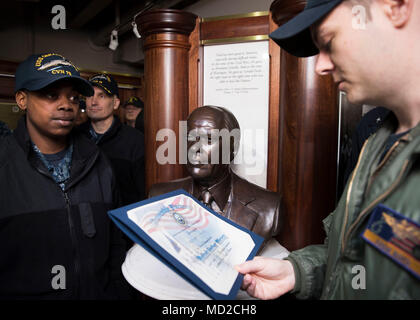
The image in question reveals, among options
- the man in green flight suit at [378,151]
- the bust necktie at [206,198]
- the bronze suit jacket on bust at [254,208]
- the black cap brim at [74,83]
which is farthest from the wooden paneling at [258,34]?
the man in green flight suit at [378,151]

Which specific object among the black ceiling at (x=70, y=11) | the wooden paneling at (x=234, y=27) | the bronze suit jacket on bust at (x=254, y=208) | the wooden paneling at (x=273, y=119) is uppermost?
the black ceiling at (x=70, y=11)


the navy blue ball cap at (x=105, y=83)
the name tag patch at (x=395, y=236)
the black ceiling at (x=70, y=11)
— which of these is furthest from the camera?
the black ceiling at (x=70, y=11)

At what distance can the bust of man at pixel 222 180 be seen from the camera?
5.35 ft

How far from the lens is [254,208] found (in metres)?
1.69

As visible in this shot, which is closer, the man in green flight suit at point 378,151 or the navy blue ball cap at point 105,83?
the man in green flight suit at point 378,151

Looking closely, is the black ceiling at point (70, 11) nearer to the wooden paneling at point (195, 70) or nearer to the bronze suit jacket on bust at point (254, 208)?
the wooden paneling at point (195, 70)

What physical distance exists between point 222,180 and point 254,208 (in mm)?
255

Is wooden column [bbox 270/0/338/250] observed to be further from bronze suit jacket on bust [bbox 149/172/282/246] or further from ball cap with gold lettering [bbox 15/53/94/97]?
ball cap with gold lettering [bbox 15/53/94/97]

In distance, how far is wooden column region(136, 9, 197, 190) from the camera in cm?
215

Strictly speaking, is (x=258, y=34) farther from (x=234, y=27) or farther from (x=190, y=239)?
(x=190, y=239)

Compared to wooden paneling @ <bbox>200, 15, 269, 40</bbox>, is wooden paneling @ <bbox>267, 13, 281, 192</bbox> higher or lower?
lower

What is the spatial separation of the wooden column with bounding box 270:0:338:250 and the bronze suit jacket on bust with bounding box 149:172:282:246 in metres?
0.32

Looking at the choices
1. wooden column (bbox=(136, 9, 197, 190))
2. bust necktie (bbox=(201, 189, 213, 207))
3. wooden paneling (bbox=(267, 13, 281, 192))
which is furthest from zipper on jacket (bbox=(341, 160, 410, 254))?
wooden column (bbox=(136, 9, 197, 190))

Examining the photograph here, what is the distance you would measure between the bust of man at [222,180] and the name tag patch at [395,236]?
0.95 meters
